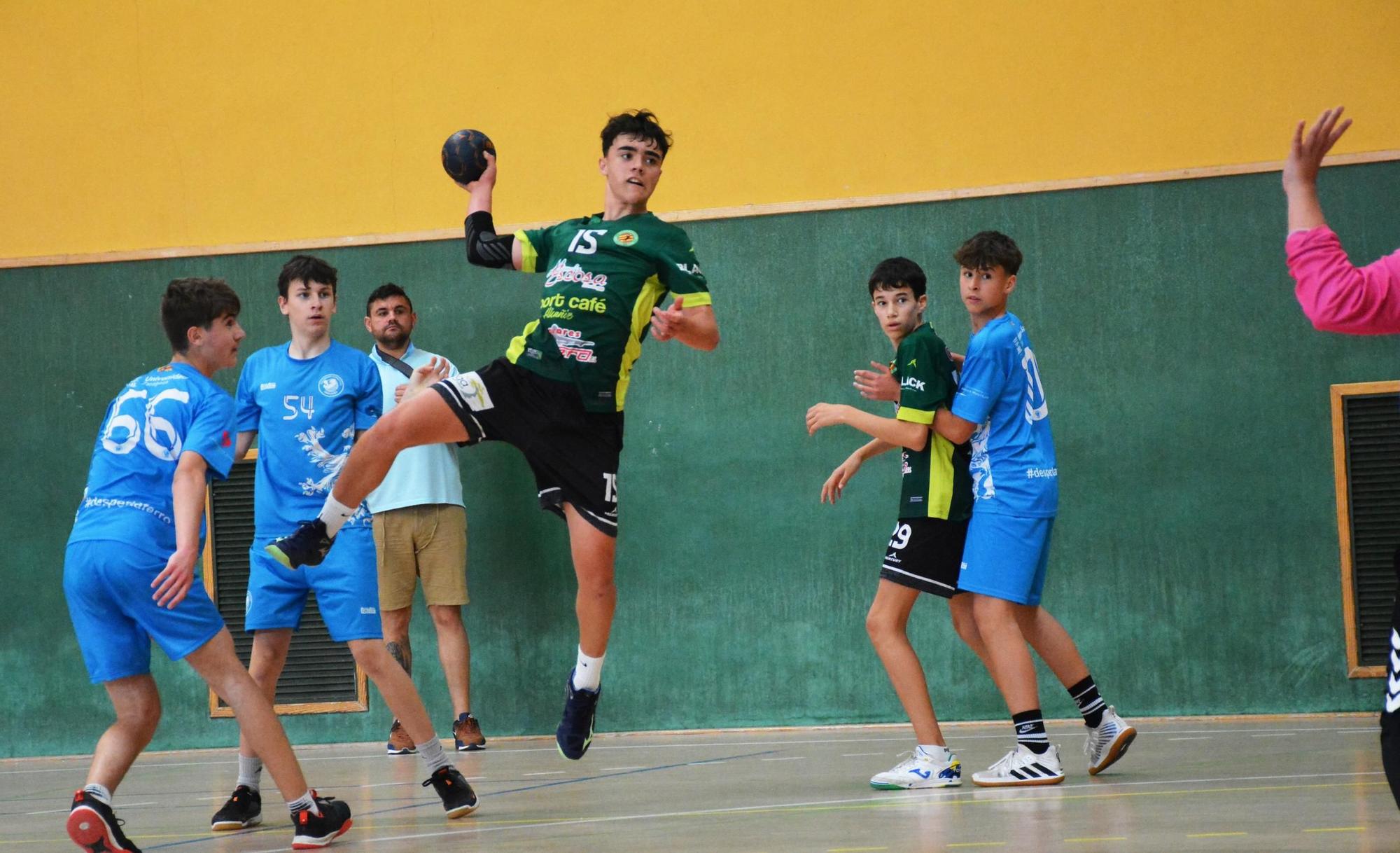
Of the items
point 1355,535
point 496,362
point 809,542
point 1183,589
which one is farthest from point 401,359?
point 1355,535

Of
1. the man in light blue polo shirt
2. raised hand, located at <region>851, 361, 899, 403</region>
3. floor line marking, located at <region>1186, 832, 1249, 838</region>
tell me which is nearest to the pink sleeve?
floor line marking, located at <region>1186, 832, 1249, 838</region>

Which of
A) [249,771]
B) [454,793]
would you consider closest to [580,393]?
[454,793]

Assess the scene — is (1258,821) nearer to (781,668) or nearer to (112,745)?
(112,745)

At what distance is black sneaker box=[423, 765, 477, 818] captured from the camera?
411cm

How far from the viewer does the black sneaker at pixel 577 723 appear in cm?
399

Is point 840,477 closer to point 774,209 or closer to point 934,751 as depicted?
point 934,751

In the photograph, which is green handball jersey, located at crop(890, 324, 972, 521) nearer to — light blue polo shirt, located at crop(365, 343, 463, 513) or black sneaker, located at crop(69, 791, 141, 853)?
black sneaker, located at crop(69, 791, 141, 853)

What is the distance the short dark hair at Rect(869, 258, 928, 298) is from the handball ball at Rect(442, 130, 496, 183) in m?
1.40

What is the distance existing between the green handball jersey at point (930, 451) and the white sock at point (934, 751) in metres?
0.73

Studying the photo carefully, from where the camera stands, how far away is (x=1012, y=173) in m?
6.80

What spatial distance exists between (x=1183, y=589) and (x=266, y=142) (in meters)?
5.24

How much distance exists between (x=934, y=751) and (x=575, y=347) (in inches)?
68.0

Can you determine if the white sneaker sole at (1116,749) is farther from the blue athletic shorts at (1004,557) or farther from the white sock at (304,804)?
the white sock at (304,804)

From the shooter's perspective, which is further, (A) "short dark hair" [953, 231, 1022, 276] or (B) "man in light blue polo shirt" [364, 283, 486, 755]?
(B) "man in light blue polo shirt" [364, 283, 486, 755]
